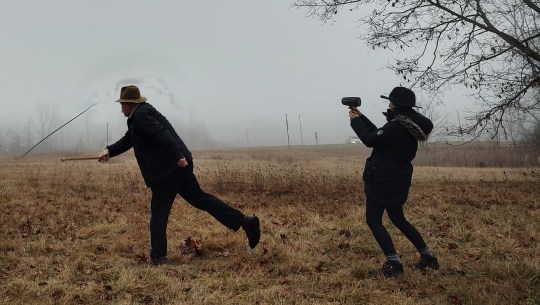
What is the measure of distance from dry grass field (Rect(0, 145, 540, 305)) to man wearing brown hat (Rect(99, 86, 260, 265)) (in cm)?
37

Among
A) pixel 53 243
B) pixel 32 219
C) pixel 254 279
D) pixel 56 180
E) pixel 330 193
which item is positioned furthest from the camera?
pixel 56 180

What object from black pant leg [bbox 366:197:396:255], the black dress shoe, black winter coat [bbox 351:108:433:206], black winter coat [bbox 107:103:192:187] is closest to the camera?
black winter coat [bbox 351:108:433:206]

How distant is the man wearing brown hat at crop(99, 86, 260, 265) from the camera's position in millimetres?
4359

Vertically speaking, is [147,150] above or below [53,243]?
above

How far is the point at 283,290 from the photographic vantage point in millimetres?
3602

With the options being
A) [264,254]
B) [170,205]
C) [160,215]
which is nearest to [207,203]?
[170,205]

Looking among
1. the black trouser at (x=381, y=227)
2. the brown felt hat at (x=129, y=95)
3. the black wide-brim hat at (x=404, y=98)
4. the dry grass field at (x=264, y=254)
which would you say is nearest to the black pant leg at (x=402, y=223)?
the black trouser at (x=381, y=227)

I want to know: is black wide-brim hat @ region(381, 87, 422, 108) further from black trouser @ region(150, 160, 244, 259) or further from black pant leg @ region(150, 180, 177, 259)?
black pant leg @ region(150, 180, 177, 259)

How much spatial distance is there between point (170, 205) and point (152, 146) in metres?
0.73

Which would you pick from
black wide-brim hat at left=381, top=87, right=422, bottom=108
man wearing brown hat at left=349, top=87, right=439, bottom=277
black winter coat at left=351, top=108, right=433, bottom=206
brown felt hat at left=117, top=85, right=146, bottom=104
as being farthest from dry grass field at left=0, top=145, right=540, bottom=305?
brown felt hat at left=117, top=85, right=146, bottom=104

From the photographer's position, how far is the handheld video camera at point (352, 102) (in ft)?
13.5

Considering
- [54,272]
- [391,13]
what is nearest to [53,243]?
[54,272]

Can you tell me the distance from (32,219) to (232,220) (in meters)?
3.93

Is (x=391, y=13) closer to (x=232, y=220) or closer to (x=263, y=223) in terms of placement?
(x=263, y=223)
